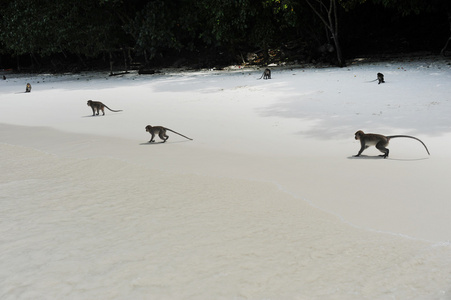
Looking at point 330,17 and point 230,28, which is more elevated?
point 330,17

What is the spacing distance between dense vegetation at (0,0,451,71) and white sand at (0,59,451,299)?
12688mm

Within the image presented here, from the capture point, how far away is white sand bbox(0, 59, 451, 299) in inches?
143

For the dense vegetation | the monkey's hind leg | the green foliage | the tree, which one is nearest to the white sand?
the monkey's hind leg

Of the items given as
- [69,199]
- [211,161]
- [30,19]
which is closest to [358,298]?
[69,199]

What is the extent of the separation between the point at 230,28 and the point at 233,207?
18921mm

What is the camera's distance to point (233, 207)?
5.29m

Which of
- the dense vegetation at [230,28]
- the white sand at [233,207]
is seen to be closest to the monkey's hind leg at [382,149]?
the white sand at [233,207]

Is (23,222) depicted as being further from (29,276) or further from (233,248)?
(233,248)

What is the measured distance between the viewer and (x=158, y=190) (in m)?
5.96

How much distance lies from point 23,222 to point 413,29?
82.4 feet

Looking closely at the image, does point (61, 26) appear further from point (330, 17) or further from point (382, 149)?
point (382, 149)

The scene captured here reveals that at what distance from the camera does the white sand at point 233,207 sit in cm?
362

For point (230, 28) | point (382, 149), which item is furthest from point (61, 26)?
point (382, 149)

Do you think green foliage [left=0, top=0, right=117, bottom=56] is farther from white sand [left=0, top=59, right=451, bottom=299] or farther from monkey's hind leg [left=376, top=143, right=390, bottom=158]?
monkey's hind leg [left=376, top=143, right=390, bottom=158]
